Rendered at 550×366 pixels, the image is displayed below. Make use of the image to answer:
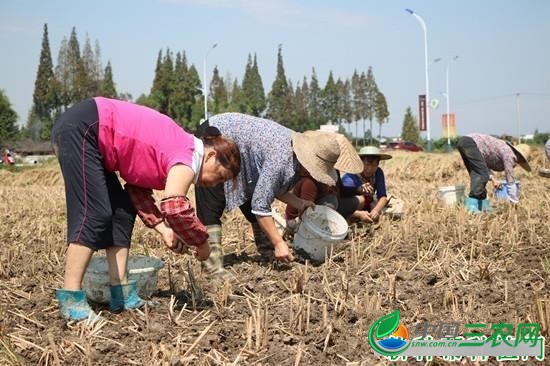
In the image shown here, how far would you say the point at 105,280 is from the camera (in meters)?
3.21

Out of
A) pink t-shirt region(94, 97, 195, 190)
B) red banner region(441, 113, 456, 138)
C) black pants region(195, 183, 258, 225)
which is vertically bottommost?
red banner region(441, 113, 456, 138)

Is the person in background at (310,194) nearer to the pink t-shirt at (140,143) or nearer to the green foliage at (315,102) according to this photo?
the pink t-shirt at (140,143)

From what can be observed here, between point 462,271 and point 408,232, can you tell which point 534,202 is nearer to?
point 408,232

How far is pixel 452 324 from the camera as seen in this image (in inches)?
110

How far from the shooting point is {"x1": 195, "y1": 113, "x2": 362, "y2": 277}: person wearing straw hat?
3818 millimetres

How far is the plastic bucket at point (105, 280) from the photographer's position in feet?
10.6

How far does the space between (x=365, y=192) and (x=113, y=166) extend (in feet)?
10.3

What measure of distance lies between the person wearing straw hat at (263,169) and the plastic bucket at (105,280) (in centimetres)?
60

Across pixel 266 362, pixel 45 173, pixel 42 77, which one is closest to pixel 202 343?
pixel 266 362

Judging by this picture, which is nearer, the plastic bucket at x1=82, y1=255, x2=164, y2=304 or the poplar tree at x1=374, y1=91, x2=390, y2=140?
the plastic bucket at x1=82, y1=255, x2=164, y2=304

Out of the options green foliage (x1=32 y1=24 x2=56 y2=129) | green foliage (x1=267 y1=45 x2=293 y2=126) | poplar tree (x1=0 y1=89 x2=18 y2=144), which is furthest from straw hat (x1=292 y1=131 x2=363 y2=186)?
green foliage (x1=267 y1=45 x2=293 y2=126)

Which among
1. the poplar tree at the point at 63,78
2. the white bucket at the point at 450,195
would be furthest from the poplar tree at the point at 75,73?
the white bucket at the point at 450,195

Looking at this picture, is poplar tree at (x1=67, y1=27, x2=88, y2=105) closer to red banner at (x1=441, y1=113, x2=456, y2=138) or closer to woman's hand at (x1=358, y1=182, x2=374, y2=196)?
red banner at (x1=441, y1=113, x2=456, y2=138)

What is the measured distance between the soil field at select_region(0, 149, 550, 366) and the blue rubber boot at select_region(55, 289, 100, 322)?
0.07 metres
